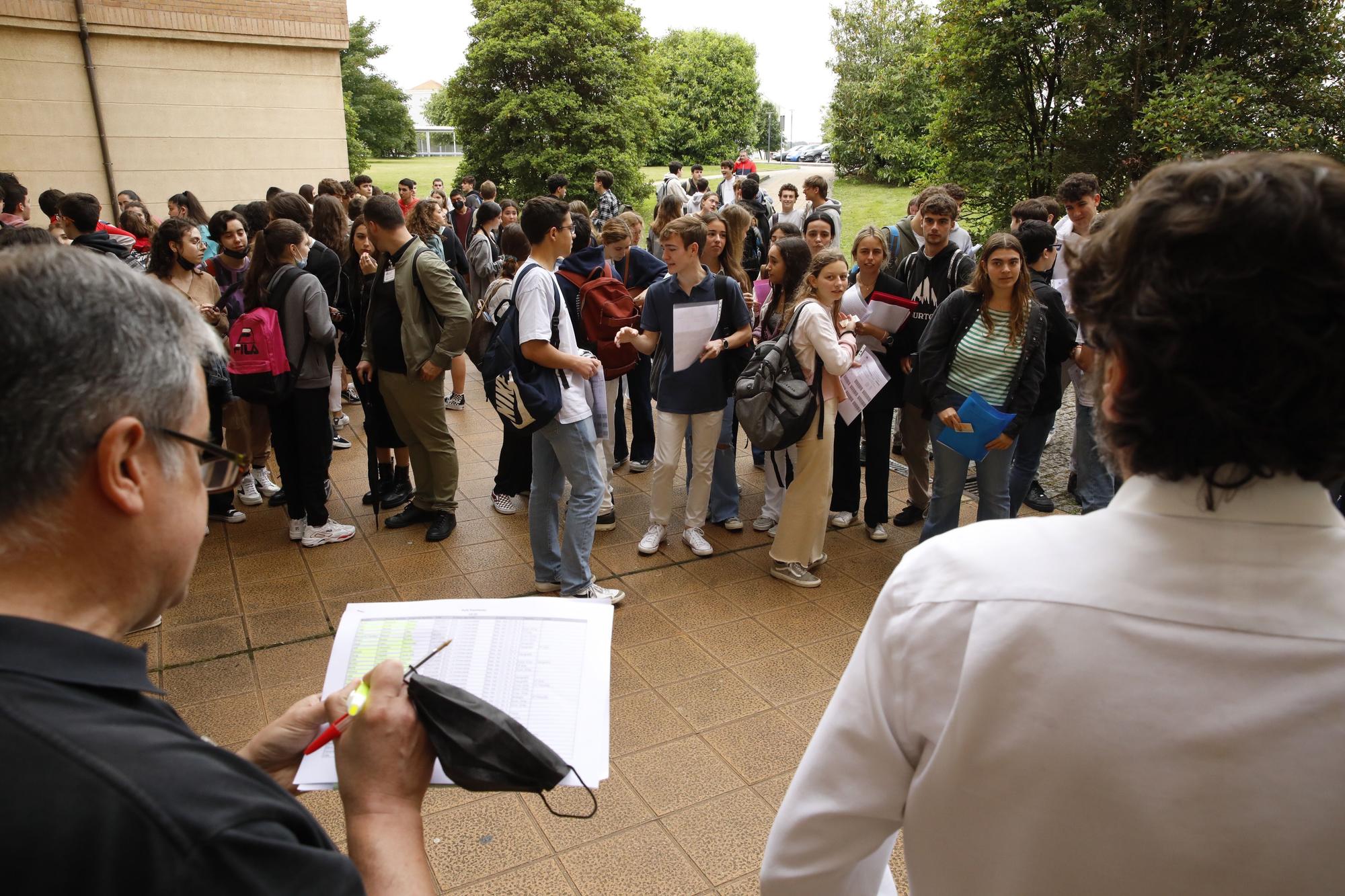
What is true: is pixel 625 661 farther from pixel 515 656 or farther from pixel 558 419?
pixel 515 656

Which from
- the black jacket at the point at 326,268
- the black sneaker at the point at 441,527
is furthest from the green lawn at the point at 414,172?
the black sneaker at the point at 441,527

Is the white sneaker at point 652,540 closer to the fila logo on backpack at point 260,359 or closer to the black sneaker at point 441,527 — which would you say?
the black sneaker at point 441,527

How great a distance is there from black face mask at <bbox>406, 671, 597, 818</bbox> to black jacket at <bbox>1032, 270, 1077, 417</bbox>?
4.06 metres

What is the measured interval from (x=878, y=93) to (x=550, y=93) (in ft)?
45.5

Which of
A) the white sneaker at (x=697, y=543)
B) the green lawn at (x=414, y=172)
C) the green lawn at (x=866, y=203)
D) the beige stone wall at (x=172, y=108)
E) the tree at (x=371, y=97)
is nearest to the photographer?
the white sneaker at (x=697, y=543)

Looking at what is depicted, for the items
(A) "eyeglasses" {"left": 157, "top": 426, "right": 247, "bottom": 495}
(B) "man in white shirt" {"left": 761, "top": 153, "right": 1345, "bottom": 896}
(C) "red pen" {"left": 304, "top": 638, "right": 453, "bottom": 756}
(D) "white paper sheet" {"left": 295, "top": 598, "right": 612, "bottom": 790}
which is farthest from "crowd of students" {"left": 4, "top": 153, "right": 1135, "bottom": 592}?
(B) "man in white shirt" {"left": 761, "top": 153, "right": 1345, "bottom": 896}

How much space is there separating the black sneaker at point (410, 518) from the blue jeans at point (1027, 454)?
12.2 feet

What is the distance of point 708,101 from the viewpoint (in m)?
50.8

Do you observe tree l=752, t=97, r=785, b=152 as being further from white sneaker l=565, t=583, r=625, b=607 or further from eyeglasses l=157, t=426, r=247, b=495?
eyeglasses l=157, t=426, r=247, b=495

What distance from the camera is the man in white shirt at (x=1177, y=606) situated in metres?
0.89

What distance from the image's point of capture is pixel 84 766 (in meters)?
0.81

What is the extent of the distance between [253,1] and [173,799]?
1646cm

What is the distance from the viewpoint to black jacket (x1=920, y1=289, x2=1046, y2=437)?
461 centimetres

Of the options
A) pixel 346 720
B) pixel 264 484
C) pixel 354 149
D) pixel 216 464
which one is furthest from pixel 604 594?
pixel 354 149
